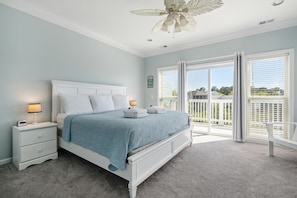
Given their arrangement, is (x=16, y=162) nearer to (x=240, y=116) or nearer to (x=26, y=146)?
(x=26, y=146)

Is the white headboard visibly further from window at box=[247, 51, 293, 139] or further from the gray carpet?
window at box=[247, 51, 293, 139]

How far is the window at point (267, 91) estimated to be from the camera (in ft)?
10.3

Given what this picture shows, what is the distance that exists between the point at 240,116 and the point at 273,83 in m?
1.05

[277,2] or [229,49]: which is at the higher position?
[277,2]

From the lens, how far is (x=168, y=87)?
16.5 ft

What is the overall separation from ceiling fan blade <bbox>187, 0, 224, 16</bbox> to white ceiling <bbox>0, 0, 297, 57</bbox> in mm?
740

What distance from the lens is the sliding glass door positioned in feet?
13.4

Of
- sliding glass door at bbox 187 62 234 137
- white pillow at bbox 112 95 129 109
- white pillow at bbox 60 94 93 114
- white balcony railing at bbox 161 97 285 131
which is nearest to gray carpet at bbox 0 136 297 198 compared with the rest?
white pillow at bbox 60 94 93 114

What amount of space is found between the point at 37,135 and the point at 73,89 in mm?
1195

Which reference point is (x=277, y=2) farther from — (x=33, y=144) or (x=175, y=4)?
(x=33, y=144)

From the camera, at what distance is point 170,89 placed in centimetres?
496

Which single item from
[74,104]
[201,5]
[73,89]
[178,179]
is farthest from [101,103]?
[201,5]

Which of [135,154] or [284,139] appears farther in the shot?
[284,139]

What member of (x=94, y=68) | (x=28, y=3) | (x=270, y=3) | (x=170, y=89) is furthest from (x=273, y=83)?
(x=28, y=3)
